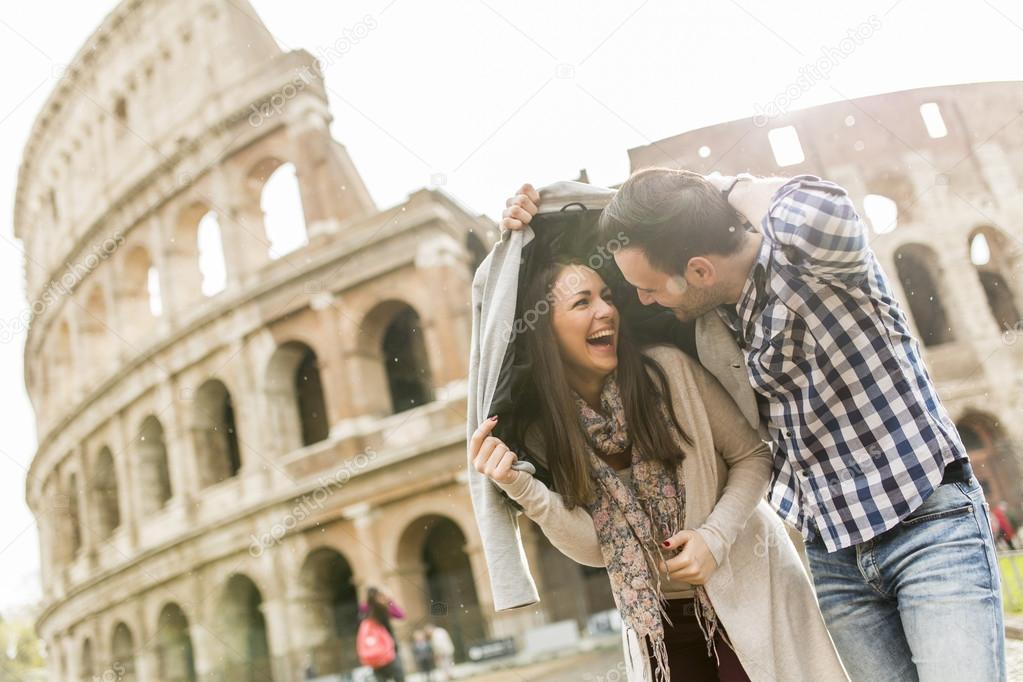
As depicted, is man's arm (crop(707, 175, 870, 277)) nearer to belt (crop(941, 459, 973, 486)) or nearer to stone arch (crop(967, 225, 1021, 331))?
belt (crop(941, 459, 973, 486))

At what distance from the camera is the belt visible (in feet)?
4.75

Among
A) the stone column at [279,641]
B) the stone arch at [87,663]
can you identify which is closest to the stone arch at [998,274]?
the stone column at [279,641]

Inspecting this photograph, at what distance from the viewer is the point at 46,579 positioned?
15102 millimetres

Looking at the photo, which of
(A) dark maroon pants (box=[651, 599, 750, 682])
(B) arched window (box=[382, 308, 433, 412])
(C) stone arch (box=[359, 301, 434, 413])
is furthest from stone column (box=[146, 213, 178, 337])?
(A) dark maroon pants (box=[651, 599, 750, 682])

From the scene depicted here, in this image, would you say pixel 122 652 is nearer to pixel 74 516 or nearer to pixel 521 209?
pixel 74 516

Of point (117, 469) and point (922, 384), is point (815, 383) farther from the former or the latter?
point (117, 469)

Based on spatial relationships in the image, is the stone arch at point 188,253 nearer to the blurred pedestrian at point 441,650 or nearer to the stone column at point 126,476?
the stone column at point 126,476

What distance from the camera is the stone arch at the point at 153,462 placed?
501 inches

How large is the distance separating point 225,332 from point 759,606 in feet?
37.0

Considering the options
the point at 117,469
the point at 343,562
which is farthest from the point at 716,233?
the point at 117,469

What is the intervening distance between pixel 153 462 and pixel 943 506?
44.6 feet

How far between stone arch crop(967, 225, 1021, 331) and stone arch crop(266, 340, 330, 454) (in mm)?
8733

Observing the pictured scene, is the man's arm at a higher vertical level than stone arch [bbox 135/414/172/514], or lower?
lower

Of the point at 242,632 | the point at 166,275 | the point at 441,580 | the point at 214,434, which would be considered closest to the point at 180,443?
the point at 214,434
